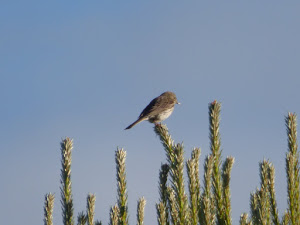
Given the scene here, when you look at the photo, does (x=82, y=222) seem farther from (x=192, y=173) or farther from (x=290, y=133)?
(x=290, y=133)

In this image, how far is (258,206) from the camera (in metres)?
3.94

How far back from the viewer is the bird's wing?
14609mm

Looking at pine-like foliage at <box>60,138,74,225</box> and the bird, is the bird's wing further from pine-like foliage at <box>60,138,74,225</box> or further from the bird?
pine-like foliage at <box>60,138,74,225</box>

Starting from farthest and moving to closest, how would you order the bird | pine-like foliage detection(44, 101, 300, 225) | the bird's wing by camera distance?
the bird's wing → the bird → pine-like foliage detection(44, 101, 300, 225)

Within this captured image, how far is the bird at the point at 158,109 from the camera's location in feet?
47.3

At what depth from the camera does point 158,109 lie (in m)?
14.9

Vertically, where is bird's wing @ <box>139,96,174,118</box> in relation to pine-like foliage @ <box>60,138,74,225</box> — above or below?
above

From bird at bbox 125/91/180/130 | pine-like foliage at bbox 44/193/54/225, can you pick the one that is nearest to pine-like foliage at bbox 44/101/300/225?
pine-like foliage at bbox 44/193/54/225

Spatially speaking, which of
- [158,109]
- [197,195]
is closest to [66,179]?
[197,195]

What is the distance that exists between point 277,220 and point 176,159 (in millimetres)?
919

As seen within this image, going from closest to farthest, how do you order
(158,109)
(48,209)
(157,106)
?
(48,209) < (158,109) < (157,106)

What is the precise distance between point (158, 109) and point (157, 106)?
327 mm

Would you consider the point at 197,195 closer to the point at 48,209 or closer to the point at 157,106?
the point at 48,209

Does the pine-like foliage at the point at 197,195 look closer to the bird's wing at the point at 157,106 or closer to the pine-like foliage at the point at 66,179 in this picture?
the pine-like foliage at the point at 66,179
